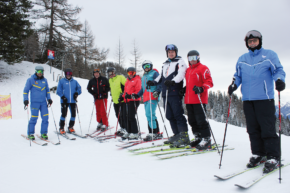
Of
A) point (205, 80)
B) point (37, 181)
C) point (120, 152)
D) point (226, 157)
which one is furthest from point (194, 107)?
point (37, 181)

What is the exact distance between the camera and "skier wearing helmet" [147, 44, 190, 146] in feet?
13.7

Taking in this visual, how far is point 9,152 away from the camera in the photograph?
421 cm

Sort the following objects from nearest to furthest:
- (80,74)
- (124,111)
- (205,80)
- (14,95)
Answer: (205,80), (124,111), (14,95), (80,74)

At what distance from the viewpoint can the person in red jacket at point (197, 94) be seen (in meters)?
3.78

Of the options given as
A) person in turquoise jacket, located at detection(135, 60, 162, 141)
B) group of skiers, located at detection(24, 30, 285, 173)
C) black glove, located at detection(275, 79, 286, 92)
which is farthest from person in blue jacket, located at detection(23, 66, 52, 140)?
black glove, located at detection(275, 79, 286, 92)

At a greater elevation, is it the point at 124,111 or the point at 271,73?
the point at 271,73

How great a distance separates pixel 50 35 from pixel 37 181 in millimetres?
25673

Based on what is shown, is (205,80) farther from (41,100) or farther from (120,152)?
(41,100)

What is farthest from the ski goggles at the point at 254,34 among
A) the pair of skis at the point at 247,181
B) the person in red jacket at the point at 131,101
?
the person in red jacket at the point at 131,101

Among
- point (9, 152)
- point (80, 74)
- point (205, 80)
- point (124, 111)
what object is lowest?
point (9, 152)

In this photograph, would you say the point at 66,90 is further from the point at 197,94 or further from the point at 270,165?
the point at 270,165

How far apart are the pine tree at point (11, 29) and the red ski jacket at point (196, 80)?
18.5 meters

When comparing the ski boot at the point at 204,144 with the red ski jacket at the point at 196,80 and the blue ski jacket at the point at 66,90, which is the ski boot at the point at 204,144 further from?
the blue ski jacket at the point at 66,90

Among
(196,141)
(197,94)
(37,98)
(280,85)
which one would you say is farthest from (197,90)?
(37,98)
